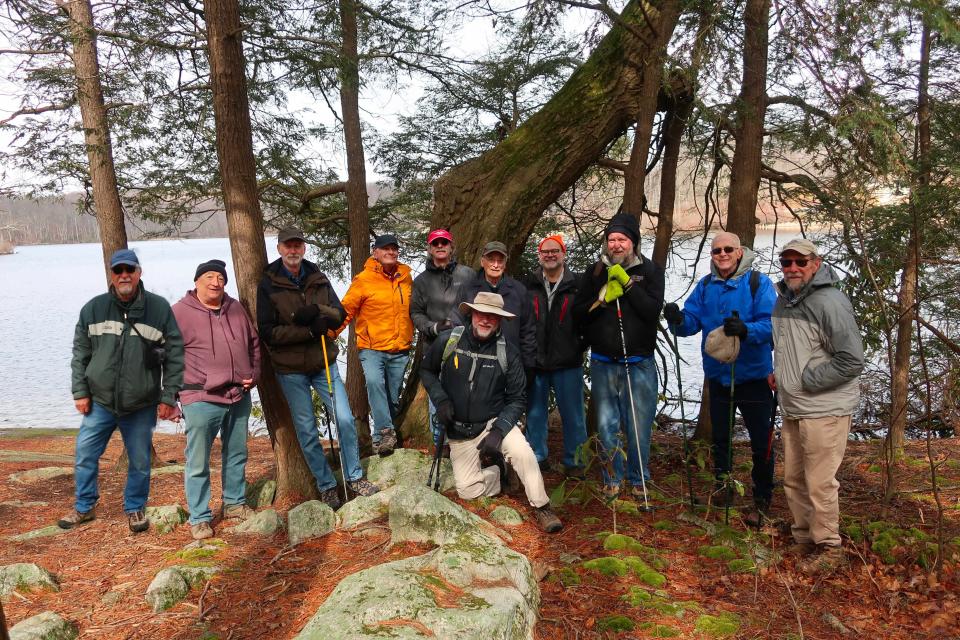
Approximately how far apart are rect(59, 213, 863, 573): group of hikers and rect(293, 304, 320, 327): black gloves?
0.02 m

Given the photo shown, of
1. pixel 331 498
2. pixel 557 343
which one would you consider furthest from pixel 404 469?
pixel 557 343

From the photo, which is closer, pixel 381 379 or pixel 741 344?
pixel 741 344

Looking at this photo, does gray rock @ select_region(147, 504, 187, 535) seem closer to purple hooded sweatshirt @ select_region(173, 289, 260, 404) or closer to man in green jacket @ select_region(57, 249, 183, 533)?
man in green jacket @ select_region(57, 249, 183, 533)

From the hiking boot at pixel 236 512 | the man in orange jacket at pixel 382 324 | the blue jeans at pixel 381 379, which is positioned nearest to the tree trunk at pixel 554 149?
the man in orange jacket at pixel 382 324

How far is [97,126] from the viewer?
748cm

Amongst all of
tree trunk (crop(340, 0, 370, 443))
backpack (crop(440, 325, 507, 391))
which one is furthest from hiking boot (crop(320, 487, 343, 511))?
tree trunk (crop(340, 0, 370, 443))

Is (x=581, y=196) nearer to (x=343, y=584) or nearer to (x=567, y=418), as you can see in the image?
(x=567, y=418)

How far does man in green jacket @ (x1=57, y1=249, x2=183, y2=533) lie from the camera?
14.9 ft

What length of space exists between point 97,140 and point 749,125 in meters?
7.52

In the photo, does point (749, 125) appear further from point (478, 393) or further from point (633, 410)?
point (478, 393)

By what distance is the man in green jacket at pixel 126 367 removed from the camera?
4547 mm

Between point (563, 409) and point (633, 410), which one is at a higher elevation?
point (633, 410)

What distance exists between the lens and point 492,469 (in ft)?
15.8

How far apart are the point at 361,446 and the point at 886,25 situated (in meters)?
6.02
